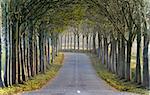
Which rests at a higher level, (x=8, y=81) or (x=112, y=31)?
(x=112, y=31)

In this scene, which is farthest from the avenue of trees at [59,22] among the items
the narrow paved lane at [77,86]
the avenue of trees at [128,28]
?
the narrow paved lane at [77,86]

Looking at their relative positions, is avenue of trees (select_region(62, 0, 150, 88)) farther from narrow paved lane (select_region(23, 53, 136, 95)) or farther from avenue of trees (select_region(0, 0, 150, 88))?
narrow paved lane (select_region(23, 53, 136, 95))

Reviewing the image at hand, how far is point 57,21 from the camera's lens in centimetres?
4516

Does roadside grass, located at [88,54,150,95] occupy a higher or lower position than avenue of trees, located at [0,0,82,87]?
lower

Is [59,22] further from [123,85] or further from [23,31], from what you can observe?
[123,85]

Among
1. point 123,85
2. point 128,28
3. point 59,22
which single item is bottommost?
point 123,85

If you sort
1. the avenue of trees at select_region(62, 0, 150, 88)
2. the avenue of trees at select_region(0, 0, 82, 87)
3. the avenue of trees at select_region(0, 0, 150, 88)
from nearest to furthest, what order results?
the avenue of trees at select_region(0, 0, 82, 87)
the avenue of trees at select_region(0, 0, 150, 88)
the avenue of trees at select_region(62, 0, 150, 88)

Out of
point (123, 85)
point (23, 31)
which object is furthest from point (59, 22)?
point (123, 85)

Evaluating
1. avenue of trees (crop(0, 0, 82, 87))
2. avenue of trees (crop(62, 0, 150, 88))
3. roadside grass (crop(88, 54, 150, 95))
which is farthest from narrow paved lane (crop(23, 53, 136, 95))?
avenue of trees (crop(62, 0, 150, 88))

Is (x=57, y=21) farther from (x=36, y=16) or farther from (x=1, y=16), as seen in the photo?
(x=1, y=16)

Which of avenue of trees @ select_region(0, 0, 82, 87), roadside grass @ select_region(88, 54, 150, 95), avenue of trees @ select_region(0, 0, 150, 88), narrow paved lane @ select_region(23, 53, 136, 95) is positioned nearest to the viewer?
narrow paved lane @ select_region(23, 53, 136, 95)

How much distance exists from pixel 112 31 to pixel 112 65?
779cm

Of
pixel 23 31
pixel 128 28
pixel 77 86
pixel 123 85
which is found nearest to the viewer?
pixel 77 86

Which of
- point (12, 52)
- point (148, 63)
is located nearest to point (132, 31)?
point (148, 63)
